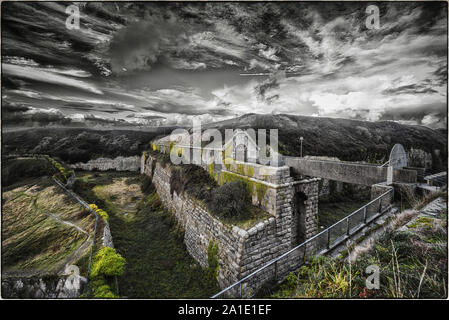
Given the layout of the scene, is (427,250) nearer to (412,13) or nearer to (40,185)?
(412,13)

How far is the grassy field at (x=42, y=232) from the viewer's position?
15.5ft

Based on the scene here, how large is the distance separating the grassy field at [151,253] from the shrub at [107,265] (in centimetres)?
125

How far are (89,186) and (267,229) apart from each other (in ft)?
54.7

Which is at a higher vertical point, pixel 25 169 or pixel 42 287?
pixel 25 169

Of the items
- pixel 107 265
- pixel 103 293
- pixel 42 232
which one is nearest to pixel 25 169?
pixel 42 232

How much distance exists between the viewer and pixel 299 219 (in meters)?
5.76

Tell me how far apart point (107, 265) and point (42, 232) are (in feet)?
14.8

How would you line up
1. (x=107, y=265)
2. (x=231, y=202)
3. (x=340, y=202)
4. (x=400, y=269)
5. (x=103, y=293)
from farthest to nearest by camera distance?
1. (x=340, y=202)
2. (x=231, y=202)
3. (x=107, y=265)
4. (x=103, y=293)
5. (x=400, y=269)

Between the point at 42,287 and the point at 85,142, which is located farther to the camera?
the point at 85,142

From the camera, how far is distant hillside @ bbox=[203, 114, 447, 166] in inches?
612

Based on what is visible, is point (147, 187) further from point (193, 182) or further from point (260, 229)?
point (260, 229)
